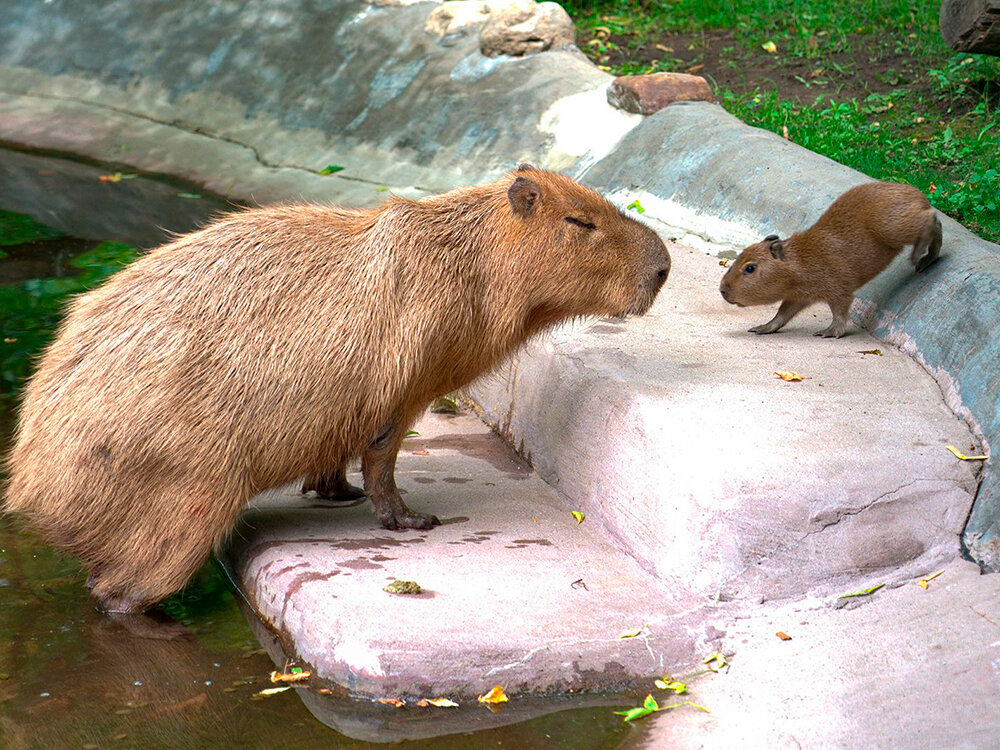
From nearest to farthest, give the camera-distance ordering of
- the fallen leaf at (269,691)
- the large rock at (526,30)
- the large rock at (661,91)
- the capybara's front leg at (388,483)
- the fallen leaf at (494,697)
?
the fallen leaf at (494,697) < the fallen leaf at (269,691) < the capybara's front leg at (388,483) < the large rock at (661,91) < the large rock at (526,30)

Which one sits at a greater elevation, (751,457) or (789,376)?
(751,457)

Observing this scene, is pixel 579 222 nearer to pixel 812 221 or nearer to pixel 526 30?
pixel 812 221

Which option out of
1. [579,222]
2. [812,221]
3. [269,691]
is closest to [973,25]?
[812,221]

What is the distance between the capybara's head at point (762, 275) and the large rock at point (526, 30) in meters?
4.53

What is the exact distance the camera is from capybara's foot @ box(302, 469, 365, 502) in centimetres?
492

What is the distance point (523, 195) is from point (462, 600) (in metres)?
1.50

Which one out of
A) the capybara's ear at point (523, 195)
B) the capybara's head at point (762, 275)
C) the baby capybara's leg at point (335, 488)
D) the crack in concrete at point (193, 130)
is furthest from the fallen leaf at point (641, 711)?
the crack in concrete at point (193, 130)

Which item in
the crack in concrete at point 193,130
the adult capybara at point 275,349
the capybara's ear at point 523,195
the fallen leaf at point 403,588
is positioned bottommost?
the crack in concrete at point 193,130

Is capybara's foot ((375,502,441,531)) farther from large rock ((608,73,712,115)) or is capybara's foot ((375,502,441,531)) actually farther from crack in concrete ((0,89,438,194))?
crack in concrete ((0,89,438,194))

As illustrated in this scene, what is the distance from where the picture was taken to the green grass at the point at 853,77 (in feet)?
23.5

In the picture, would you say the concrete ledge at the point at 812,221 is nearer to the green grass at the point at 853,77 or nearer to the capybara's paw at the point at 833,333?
the capybara's paw at the point at 833,333

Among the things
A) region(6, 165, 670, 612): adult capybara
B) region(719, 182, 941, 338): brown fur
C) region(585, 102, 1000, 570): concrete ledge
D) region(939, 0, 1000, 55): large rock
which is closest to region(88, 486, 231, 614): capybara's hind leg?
region(6, 165, 670, 612): adult capybara

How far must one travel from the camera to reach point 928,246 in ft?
17.3

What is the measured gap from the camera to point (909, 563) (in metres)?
4.01
